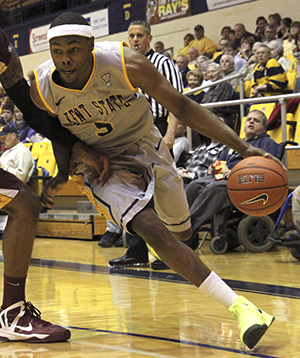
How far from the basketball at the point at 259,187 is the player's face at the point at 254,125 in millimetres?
1506

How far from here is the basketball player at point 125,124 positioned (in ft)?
7.80

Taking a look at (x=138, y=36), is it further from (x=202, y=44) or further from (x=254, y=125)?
(x=202, y=44)

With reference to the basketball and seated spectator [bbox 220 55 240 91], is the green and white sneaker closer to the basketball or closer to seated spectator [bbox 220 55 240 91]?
the basketball

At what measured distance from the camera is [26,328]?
97.8 inches

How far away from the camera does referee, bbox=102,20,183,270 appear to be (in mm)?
4271

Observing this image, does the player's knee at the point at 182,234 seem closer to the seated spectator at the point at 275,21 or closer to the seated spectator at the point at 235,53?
the seated spectator at the point at 235,53

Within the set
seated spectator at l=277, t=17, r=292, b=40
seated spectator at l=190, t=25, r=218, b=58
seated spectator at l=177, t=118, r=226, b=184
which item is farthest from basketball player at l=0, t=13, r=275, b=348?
seated spectator at l=190, t=25, r=218, b=58

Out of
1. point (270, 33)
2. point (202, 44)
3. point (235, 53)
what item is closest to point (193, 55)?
point (202, 44)

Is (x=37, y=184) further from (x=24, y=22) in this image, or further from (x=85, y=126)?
(x=24, y=22)

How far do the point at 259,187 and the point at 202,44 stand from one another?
8.88 metres

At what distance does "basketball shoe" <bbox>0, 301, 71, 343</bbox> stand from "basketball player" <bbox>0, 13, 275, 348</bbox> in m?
0.02

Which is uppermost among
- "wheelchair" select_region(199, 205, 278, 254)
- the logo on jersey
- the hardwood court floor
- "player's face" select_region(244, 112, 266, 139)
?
the logo on jersey

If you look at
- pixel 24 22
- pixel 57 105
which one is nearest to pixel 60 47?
pixel 57 105

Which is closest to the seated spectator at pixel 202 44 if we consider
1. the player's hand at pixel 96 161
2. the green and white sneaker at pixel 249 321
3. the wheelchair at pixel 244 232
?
the wheelchair at pixel 244 232
